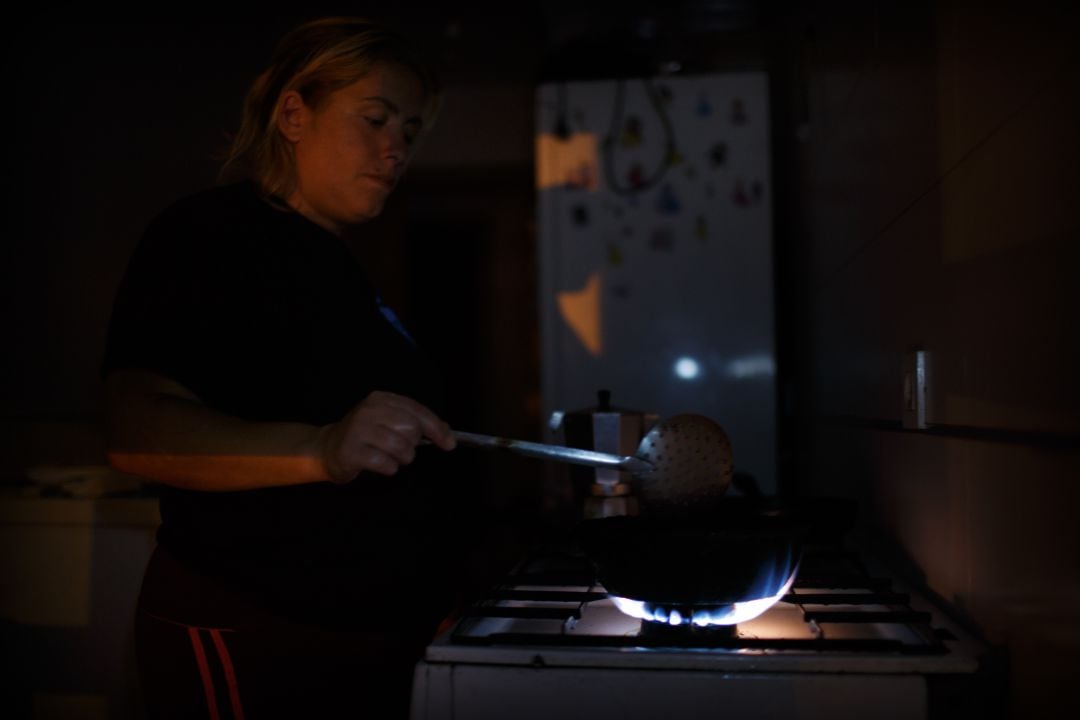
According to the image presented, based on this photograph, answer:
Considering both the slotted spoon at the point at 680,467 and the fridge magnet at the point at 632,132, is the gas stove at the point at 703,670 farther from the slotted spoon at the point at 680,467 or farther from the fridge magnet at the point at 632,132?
the fridge magnet at the point at 632,132

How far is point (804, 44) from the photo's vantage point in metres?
1.71

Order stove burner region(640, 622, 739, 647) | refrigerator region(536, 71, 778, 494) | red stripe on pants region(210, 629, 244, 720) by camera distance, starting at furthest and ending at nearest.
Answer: refrigerator region(536, 71, 778, 494), red stripe on pants region(210, 629, 244, 720), stove burner region(640, 622, 739, 647)

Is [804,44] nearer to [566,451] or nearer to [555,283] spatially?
[555,283]

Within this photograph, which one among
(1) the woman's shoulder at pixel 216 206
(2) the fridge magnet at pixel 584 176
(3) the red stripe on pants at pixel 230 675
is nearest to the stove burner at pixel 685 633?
(3) the red stripe on pants at pixel 230 675

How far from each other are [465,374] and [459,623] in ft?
12.5

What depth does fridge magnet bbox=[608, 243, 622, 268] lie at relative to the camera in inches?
83.2

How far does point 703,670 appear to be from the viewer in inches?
25.6

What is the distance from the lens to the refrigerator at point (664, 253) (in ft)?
6.77

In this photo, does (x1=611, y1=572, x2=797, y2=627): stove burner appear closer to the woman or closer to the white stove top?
the white stove top

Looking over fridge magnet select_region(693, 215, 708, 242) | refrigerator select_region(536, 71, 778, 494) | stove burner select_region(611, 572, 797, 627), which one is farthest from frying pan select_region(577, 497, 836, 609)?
fridge magnet select_region(693, 215, 708, 242)

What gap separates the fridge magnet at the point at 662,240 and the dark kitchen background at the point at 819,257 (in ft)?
1.06

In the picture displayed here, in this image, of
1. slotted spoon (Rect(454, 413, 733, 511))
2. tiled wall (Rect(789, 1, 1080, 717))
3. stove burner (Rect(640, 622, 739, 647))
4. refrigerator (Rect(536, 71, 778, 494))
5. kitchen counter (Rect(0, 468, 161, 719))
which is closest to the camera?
tiled wall (Rect(789, 1, 1080, 717))

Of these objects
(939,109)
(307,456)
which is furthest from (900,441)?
(307,456)

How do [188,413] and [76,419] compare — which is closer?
[188,413]
